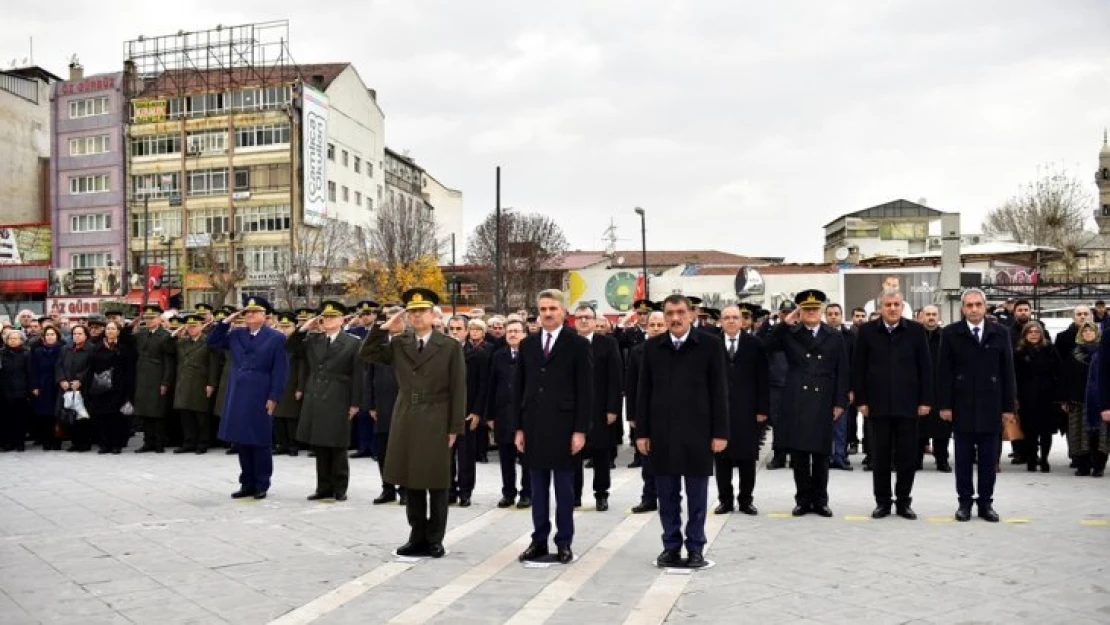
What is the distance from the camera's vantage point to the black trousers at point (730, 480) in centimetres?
1010

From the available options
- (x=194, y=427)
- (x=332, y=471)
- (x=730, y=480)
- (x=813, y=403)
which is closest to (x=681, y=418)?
(x=730, y=480)

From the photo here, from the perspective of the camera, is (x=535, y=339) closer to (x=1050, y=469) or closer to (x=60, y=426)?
(x=1050, y=469)

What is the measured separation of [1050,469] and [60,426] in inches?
581

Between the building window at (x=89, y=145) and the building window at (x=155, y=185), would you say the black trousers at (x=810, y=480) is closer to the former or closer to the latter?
the building window at (x=155, y=185)

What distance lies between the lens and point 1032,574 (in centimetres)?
730

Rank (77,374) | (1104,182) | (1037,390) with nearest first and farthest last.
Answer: (1037,390)
(77,374)
(1104,182)

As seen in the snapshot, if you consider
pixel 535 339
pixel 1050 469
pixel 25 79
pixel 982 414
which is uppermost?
pixel 25 79

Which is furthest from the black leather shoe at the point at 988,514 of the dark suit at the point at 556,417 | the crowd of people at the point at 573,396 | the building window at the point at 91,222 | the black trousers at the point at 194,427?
the building window at the point at 91,222

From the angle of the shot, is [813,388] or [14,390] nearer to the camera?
[813,388]

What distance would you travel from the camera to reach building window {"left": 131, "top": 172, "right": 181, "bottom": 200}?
66.2 metres

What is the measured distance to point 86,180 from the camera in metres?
67.4

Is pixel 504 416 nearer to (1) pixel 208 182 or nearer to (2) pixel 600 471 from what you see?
(2) pixel 600 471

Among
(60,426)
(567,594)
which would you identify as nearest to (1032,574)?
(567,594)

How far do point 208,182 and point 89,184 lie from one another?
8208 millimetres
